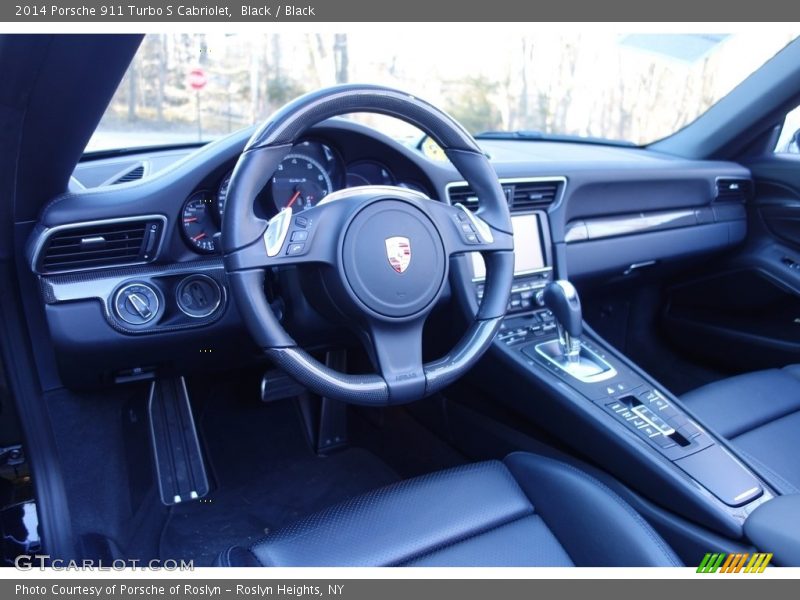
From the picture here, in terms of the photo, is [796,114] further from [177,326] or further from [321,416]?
[177,326]

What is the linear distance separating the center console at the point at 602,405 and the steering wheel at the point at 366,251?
0.45m

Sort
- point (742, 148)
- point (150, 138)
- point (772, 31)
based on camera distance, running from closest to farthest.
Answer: point (772, 31) → point (150, 138) → point (742, 148)

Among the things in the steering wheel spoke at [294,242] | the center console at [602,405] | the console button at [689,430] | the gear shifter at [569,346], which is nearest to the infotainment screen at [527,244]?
the center console at [602,405]

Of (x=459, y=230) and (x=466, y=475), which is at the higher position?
(x=459, y=230)

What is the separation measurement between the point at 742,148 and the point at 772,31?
862mm

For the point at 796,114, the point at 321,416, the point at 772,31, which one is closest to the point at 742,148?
the point at 796,114

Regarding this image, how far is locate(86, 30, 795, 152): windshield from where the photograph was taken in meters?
2.02

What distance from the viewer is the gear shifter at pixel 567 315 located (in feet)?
6.23

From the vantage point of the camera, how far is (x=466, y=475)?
1.53 meters

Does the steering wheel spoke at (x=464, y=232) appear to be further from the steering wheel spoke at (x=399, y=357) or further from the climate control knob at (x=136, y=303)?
the climate control knob at (x=136, y=303)

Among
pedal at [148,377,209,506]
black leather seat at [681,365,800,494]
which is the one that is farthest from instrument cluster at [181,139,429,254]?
black leather seat at [681,365,800,494]

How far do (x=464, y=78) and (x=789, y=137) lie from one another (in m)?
3.53

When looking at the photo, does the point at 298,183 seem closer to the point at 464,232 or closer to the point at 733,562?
the point at 464,232

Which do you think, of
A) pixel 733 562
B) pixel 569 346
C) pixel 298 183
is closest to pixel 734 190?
pixel 569 346
